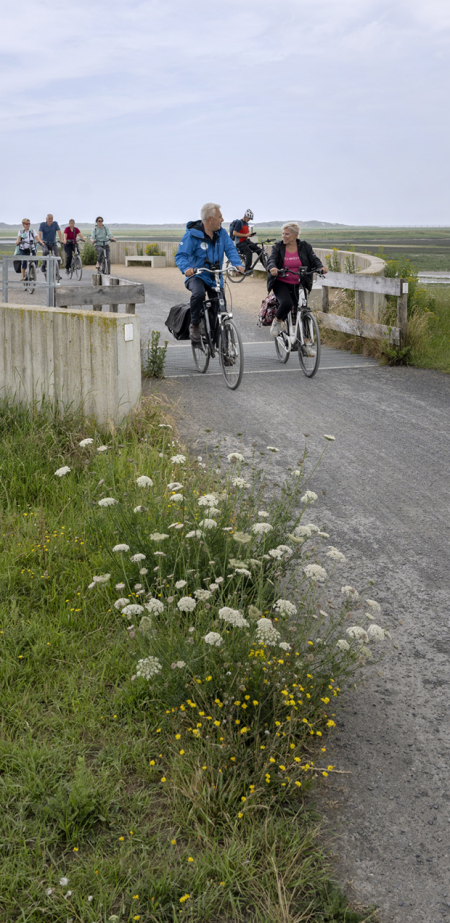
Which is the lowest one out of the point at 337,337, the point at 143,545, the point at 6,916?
the point at 6,916

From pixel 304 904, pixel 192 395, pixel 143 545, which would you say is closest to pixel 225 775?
pixel 304 904

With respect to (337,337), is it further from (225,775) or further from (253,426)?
(225,775)

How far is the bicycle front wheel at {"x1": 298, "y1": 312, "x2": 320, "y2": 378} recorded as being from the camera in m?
11.0

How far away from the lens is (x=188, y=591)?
14.2 ft

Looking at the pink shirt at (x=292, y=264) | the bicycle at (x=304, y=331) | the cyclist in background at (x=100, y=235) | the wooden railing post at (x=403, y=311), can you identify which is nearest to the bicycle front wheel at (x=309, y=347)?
the bicycle at (x=304, y=331)

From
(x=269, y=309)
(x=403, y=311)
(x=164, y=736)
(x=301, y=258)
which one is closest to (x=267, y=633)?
(x=164, y=736)

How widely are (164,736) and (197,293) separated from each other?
24.0 feet

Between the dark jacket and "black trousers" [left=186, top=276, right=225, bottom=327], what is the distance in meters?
1.06

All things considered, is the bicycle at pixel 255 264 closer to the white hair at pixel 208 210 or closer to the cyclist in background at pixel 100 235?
the white hair at pixel 208 210

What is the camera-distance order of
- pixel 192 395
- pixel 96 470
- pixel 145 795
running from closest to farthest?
pixel 145 795 < pixel 96 470 < pixel 192 395

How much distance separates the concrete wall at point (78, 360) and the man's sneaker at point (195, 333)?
8.81 feet

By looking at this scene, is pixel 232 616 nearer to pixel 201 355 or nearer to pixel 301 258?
pixel 301 258

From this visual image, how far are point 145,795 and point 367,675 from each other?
1432 mm

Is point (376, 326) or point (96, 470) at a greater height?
point (376, 326)
